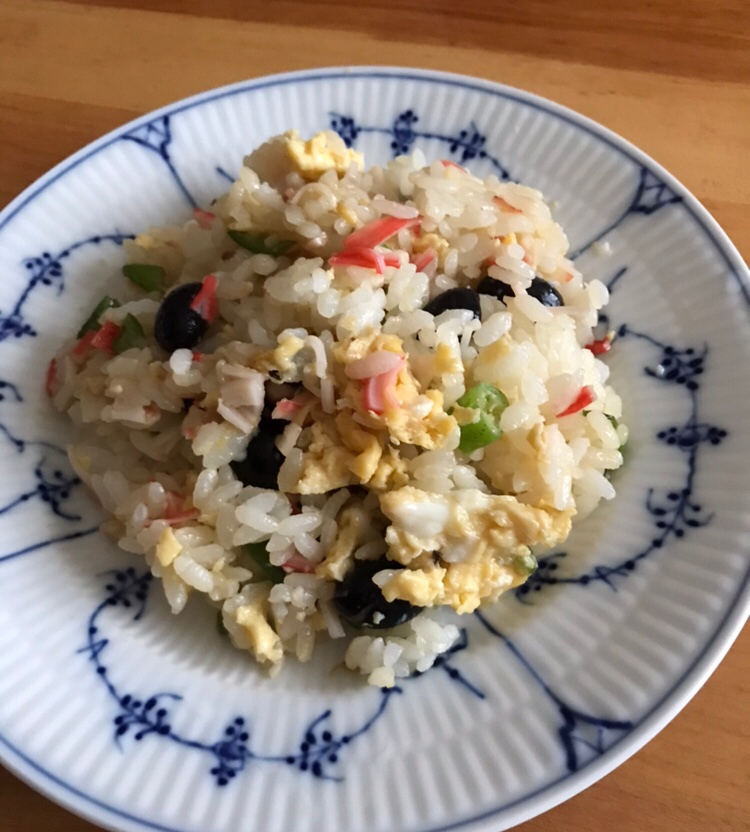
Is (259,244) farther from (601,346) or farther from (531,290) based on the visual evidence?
(601,346)

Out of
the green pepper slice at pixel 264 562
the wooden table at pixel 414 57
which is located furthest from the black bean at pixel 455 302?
the wooden table at pixel 414 57

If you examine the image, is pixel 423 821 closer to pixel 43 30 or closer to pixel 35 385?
pixel 35 385

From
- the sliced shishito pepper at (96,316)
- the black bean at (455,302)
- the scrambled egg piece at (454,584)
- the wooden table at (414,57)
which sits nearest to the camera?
the scrambled egg piece at (454,584)

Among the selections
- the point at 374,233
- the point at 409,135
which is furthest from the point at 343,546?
the point at 409,135

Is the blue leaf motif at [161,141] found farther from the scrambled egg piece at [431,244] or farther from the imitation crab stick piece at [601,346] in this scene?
the imitation crab stick piece at [601,346]

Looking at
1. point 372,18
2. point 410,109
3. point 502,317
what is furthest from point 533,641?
point 372,18

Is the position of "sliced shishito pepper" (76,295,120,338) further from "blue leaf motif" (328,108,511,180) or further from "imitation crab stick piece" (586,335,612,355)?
"imitation crab stick piece" (586,335,612,355)
